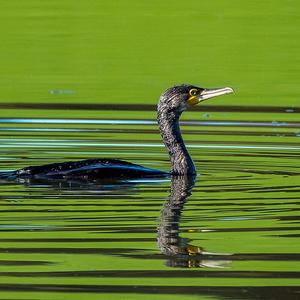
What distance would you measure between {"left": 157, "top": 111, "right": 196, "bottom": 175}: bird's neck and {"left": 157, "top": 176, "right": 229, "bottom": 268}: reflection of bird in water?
4.73 feet

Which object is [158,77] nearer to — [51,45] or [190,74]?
[190,74]

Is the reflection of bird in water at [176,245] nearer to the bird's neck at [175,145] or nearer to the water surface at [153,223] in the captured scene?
the water surface at [153,223]

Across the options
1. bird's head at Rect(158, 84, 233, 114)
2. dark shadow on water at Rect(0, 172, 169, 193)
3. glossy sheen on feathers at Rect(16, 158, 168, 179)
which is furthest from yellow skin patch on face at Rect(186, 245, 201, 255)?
bird's head at Rect(158, 84, 233, 114)

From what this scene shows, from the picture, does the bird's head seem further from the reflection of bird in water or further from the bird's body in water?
the reflection of bird in water

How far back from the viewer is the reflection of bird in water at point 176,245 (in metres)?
8.76

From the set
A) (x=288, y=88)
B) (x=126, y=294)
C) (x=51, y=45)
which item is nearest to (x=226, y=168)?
(x=126, y=294)

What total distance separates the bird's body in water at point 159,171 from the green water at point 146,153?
18 cm

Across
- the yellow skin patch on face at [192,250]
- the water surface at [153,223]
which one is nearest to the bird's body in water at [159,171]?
the water surface at [153,223]

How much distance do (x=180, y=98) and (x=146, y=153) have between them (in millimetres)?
999

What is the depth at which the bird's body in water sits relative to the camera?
12125 millimetres

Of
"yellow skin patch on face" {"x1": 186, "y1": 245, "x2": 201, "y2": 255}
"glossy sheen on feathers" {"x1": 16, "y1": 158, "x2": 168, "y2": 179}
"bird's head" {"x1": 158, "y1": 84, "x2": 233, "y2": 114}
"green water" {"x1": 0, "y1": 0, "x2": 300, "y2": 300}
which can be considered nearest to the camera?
"green water" {"x1": 0, "y1": 0, "x2": 300, "y2": 300}

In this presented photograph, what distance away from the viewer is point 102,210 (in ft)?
34.6

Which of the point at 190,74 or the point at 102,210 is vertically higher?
the point at 190,74

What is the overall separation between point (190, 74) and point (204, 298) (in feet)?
46.6
